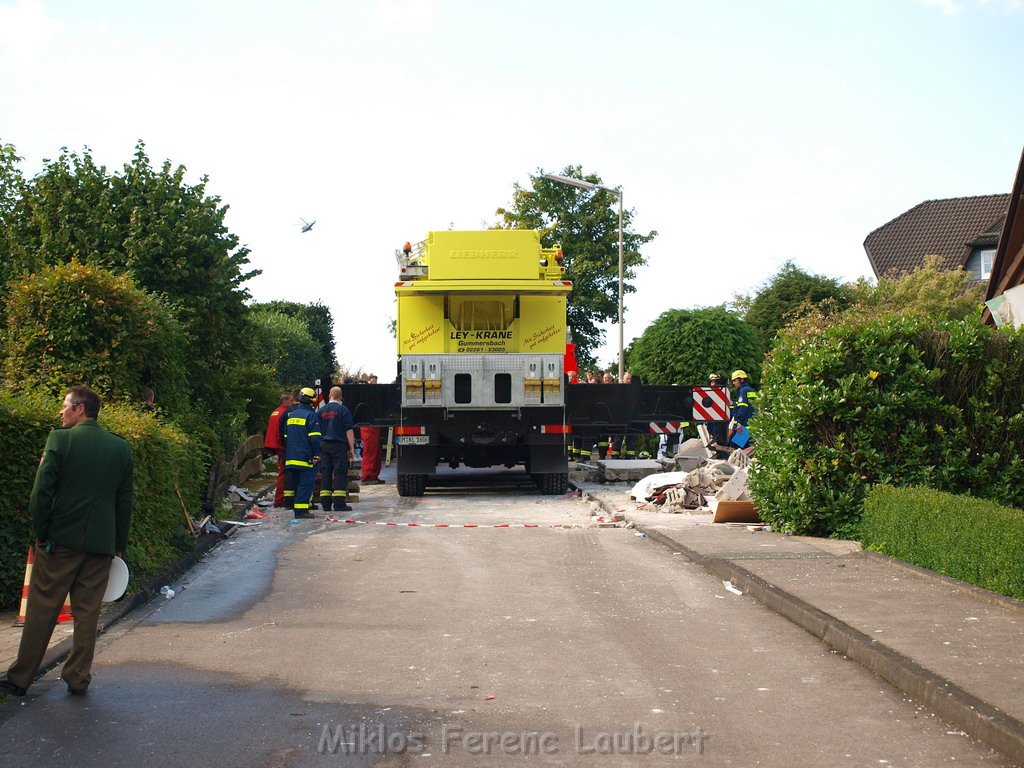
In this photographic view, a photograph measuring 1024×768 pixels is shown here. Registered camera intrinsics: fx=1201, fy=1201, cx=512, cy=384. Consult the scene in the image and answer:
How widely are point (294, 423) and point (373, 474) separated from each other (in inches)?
258

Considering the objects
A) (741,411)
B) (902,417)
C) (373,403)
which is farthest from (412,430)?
(902,417)

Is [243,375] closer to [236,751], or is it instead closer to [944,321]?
[944,321]

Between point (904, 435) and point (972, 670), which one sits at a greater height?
point (904, 435)

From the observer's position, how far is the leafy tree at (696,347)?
30.1 metres

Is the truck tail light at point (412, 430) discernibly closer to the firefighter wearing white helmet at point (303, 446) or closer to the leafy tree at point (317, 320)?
the firefighter wearing white helmet at point (303, 446)

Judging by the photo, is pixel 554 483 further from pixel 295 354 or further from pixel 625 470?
pixel 295 354

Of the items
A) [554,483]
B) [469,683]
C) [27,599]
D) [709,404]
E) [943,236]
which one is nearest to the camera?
[469,683]

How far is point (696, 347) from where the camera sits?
98.6 ft

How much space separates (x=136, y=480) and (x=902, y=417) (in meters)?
7.75

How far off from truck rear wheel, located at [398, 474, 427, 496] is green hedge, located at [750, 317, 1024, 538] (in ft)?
26.8

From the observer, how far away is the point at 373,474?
23.0 metres

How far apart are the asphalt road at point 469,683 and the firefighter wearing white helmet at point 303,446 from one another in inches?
198

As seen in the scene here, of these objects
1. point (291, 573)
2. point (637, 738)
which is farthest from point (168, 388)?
point (637, 738)

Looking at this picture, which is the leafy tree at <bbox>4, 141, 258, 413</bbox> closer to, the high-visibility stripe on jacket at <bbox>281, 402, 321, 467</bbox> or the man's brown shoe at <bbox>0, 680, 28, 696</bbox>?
the high-visibility stripe on jacket at <bbox>281, 402, 321, 467</bbox>
